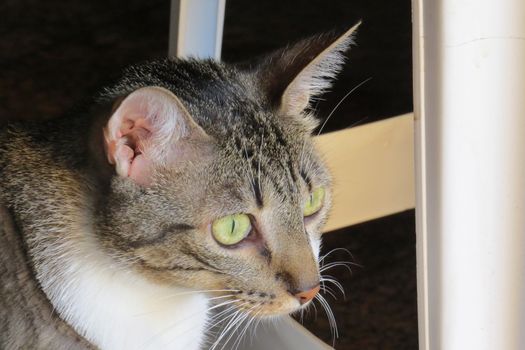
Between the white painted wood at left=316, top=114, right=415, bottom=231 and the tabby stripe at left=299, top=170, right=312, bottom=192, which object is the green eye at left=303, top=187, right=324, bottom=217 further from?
the white painted wood at left=316, top=114, right=415, bottom=231

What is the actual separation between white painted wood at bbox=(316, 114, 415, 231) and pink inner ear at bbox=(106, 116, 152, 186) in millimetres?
414

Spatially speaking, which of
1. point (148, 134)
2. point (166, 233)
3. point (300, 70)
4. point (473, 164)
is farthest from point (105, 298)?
point (473, 164)

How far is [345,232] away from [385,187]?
0.56 m

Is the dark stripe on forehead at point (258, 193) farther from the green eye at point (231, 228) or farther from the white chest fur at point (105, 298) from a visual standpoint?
the white chest fur at point (105, 298)

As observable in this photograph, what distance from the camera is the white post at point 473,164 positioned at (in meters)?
0.78

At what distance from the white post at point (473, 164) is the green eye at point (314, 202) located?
0.24 m

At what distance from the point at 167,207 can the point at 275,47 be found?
5.53 ft

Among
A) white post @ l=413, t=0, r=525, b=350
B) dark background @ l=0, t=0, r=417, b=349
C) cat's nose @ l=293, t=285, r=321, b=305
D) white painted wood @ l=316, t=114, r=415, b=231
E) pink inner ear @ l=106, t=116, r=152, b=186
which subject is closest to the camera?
white post @ l=413, t=0, r=525, b=350

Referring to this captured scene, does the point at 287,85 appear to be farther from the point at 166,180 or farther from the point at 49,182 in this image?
the point at 49,182

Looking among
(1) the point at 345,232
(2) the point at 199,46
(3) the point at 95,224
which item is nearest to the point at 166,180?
(3) the point at 95,224

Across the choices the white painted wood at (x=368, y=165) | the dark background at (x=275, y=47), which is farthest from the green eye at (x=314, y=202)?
the dark background at (x=275, y=47)

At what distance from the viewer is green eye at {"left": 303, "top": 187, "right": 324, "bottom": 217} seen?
106 cm

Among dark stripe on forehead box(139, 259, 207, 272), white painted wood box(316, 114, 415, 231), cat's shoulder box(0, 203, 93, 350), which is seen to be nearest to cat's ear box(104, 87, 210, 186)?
dark stripe on forehead box(139, 259, 207, 272)

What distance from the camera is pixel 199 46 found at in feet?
4.73
